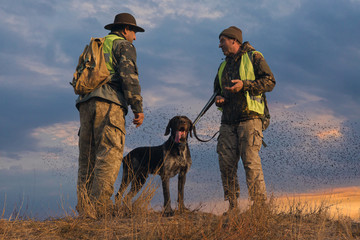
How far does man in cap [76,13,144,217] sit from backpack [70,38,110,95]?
0.08m

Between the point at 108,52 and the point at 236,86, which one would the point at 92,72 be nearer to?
the point at 108,52

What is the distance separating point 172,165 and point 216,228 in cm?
261

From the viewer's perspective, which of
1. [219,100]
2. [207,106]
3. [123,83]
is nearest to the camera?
[123,83]

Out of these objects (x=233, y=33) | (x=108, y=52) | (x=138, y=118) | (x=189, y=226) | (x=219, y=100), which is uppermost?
(x=233, y=33)

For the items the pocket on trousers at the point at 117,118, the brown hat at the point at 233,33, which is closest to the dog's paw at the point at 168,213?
the pocket on trousers at the point at 117,118

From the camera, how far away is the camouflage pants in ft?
20.1

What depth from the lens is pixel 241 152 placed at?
6.25 metres

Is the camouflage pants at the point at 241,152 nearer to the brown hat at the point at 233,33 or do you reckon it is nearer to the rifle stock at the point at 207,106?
the rifle stock at the point at 207,106

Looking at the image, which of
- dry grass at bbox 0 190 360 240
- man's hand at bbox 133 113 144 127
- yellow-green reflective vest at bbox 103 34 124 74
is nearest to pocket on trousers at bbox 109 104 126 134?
man's hand at bbox 133 113 144 127

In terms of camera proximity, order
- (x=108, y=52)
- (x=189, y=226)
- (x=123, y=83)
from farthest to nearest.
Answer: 1. (x=108, y=52)
2. (x=123, y=83)
3. (x=189, y=226)

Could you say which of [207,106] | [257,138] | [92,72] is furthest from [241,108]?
[92,72]

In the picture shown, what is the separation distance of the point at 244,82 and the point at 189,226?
2.54 meters

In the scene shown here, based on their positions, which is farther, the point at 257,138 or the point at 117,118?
the point at 257,138

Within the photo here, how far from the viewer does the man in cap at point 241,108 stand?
614cm
